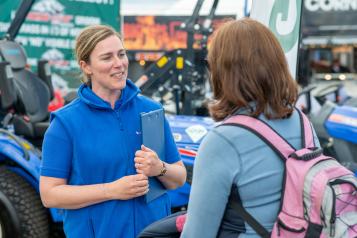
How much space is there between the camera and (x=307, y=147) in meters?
1.65

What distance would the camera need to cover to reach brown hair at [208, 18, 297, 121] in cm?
161

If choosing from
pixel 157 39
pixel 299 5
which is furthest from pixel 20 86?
pixel 157 39

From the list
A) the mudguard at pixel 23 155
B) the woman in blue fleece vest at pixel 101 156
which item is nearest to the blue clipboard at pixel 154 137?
the woman in blue fleece vest at pixel 101 156

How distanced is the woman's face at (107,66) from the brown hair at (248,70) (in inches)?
22.9

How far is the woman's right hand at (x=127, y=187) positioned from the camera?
6.70 ft

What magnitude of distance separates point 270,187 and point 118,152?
0.72 metres

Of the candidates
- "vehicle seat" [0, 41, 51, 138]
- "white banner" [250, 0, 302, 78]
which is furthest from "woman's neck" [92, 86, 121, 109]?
"vehicle seat" [0, 41, 51, 138]

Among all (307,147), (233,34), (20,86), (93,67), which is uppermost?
(233,34)

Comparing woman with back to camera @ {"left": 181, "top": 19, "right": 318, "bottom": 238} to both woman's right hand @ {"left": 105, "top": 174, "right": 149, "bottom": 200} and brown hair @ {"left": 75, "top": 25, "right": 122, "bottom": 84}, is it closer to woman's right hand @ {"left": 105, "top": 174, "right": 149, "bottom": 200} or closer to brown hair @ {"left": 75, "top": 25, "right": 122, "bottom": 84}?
woman's right hand @ {"left": 105, "top": 174, "right": 149, "bottom": 200}

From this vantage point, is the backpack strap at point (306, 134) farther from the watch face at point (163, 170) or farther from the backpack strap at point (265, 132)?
the watch face at point (163, 170)

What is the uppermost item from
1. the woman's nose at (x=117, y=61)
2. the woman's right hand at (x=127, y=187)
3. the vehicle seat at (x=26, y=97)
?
the woman's nose at (x=117, y=61)

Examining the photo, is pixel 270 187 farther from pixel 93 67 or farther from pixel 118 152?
pixel 93 67

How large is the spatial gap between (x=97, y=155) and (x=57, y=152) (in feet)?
0.47

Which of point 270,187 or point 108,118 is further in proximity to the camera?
point 108,118
